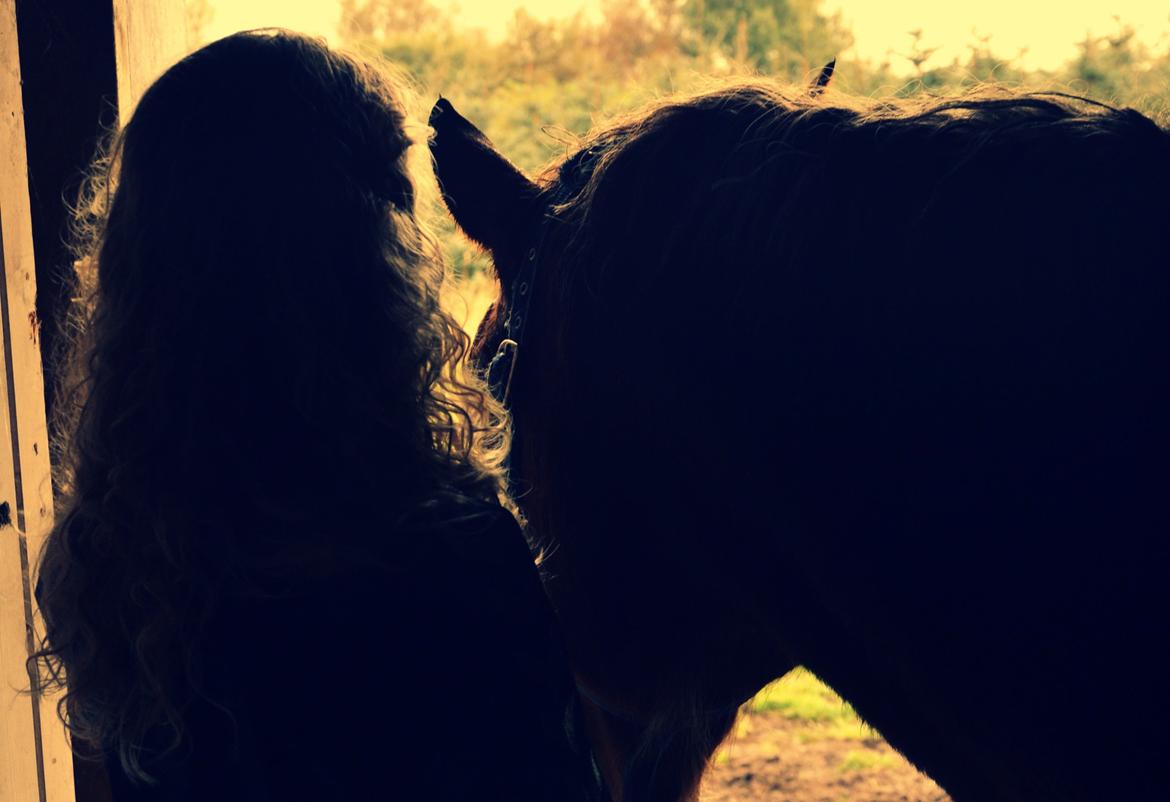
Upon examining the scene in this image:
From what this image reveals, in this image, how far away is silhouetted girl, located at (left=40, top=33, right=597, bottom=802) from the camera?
1.08m

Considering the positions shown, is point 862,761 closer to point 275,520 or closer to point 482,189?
point 482,189

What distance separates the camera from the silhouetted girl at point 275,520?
108 centimetres

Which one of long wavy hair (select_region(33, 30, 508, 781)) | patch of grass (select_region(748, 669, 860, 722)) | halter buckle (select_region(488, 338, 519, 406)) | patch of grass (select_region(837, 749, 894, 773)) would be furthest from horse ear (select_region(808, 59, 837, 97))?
patch of grass (select_region(748, 669, 860, 722))

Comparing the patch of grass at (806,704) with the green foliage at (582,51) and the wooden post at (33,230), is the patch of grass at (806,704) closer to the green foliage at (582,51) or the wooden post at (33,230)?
the wooden post at (33,230)

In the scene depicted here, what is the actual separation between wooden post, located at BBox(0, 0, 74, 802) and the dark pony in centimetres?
86

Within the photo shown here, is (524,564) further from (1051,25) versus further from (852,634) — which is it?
(1051,25)

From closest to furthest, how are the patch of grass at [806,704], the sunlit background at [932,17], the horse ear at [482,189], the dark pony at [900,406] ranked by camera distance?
the dark pony at [900,406] < the horse ear at [482,189] < the patch of grass at [806,704] < the sunlit background at [932,17]

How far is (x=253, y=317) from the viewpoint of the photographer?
44.3 inches

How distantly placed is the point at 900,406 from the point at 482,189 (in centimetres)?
78

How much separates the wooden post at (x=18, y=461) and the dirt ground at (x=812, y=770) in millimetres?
2466

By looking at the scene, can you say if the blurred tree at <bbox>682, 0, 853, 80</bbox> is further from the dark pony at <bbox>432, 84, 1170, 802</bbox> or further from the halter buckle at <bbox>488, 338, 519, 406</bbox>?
the dark pony at <bbox>432, 84, 1170, 802</bbox>

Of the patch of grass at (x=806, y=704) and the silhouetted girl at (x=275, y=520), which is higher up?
the silhouetted girl at (x=275, y=520)

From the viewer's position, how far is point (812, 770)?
12.8ft

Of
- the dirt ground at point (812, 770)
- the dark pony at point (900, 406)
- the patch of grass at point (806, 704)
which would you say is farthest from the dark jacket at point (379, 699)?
the patch of grass at point (806, 704)
